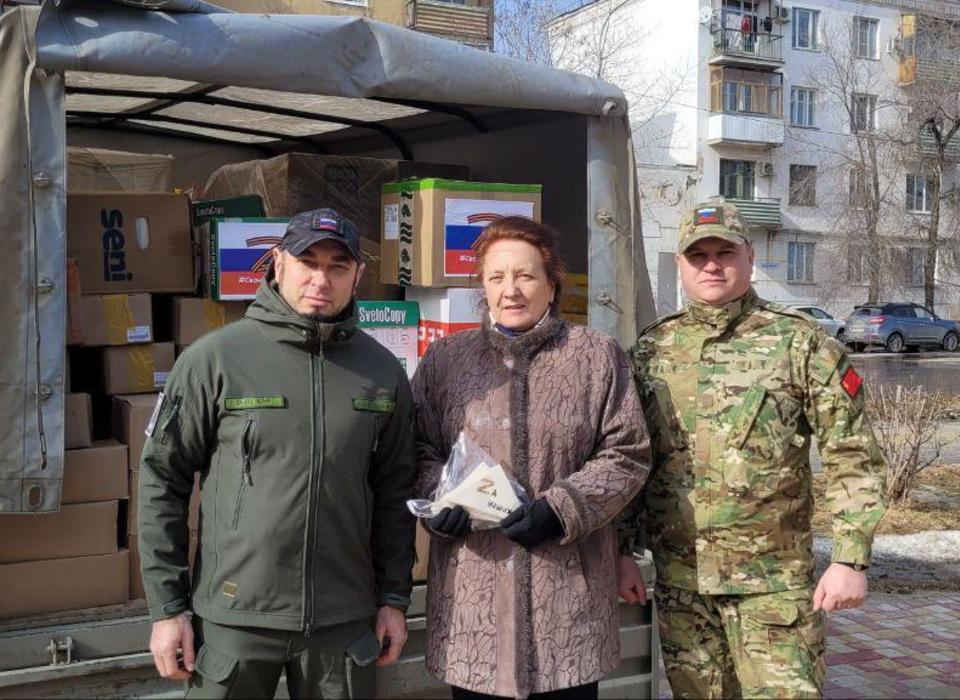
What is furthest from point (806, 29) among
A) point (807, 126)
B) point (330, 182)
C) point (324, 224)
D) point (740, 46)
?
point (324, 224)

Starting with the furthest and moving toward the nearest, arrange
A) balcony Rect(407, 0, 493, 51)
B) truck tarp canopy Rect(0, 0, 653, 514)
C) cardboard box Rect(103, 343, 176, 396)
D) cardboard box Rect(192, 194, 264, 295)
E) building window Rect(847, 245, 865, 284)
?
building window Rect(847, 245, 865, 284) < balcony Rect(407, 0, 493, 51) < cardboard box Rect(192, 194, 264, 295) < cardboard box Rect(103, 343, 176, 396) < truck tarp canopy Rect(0, 0, 653, 514)

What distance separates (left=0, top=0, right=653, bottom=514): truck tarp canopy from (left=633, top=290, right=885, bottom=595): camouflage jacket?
2.82 ft

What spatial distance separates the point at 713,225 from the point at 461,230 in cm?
113

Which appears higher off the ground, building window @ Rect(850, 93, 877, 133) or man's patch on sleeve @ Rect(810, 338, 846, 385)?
building window @ Rect(850, 93, 877, 133)

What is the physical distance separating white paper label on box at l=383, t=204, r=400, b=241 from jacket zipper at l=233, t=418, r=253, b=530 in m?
1.72

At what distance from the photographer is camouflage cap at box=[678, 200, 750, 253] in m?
2.94

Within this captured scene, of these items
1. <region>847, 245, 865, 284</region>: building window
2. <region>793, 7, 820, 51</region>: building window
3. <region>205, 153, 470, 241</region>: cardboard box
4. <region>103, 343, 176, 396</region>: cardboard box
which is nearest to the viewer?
<region>103, 343, 176, 396</region>: cardboard box

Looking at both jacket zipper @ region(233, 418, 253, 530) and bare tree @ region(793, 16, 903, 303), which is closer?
jacket zipper @ region(233, 418, 253, 530)

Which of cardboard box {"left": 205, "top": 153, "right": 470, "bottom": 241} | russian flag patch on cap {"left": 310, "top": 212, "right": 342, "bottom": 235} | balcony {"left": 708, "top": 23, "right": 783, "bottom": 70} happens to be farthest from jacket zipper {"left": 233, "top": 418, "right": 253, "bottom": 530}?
balcony {"left": 708, "top": 23, "right": 783, "bottom": 70}

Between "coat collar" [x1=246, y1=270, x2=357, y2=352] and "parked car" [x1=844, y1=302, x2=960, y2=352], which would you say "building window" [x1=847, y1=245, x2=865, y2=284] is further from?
"coat collar" [x1=246, y1=270, x2=357, y2=352]

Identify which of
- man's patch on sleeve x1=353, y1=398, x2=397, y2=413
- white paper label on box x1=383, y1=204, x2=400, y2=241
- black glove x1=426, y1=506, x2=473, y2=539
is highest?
white paper label on box x1=383, y1=204, x2=400, y2=241

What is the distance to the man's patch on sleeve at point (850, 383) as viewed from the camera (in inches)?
112

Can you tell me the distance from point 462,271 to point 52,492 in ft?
5.29

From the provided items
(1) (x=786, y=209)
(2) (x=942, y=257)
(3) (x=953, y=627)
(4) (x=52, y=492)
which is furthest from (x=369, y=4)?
(2) (x=942, y=257)
